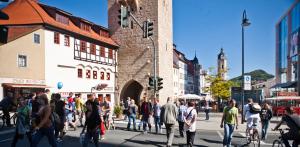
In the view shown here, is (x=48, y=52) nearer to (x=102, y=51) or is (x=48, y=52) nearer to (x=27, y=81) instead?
(x=27, y=81)

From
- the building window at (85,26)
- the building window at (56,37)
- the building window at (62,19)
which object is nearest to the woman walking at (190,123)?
the building window at (56,37)

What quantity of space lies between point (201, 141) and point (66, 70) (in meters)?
20.1

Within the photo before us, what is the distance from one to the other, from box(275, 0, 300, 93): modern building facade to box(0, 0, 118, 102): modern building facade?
28114mm

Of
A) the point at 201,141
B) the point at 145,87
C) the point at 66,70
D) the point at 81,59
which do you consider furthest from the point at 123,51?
the point at 201,141

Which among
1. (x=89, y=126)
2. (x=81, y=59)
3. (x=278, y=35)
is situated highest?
(x=278, y=35)

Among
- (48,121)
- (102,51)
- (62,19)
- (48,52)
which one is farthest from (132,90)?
(48,121)

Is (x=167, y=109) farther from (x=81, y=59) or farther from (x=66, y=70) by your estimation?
(x=81, y=59)

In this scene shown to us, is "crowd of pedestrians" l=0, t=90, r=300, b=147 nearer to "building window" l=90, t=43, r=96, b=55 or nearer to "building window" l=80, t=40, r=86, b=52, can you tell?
"building window" l=80, t=40, r=86, b=52

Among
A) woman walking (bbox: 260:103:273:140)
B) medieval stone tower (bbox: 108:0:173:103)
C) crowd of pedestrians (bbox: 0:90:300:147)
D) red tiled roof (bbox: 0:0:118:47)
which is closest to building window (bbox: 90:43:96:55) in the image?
red tiled roof (bbox: 0:0:118:47)

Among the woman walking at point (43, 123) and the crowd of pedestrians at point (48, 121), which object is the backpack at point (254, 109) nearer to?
the crowd of pedestrians at point (48, 121)

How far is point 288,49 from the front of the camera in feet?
174

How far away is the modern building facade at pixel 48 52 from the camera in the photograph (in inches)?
1038

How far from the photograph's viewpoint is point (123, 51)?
131 feet

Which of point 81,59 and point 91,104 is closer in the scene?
point 91,104
